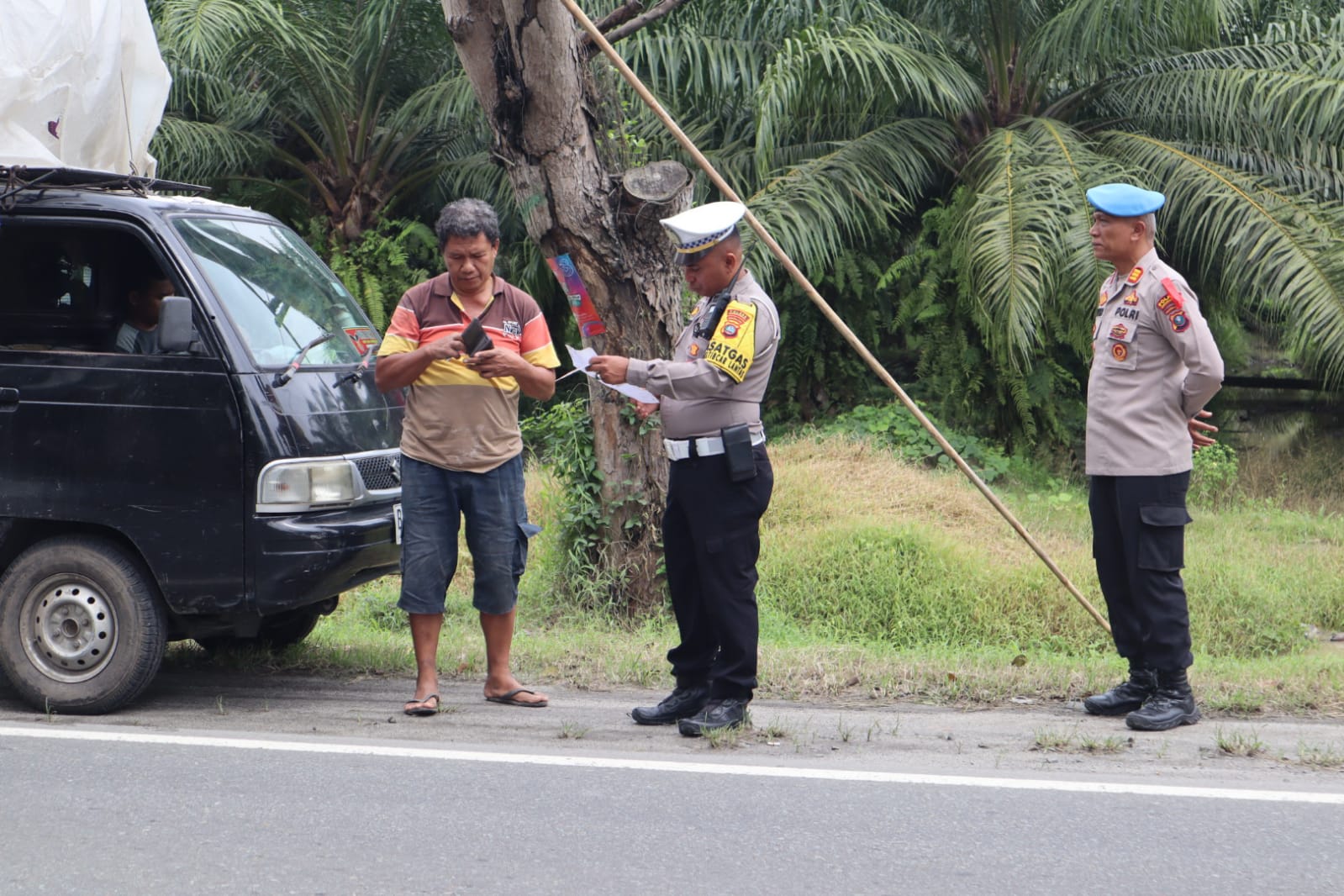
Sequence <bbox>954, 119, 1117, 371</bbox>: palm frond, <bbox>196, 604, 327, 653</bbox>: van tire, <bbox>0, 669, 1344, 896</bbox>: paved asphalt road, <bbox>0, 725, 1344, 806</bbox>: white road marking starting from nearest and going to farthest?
<bbox>0, 669, 1344, 896</bbox>: paved asphalt road < <bbox>0, 725, 1344, 806</bbox>: white road marking < <bbox>196, 604, 327, 653</bbox>: van tire < <bbox>954, 119, 1117, 371</bbox>: palm frond

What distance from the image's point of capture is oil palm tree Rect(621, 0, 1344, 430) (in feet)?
31.6

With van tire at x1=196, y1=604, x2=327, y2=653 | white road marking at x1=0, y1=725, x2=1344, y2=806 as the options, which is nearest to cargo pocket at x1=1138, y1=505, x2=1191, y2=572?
white road marking at x1=0, y1=725, x2=1344, y2=806

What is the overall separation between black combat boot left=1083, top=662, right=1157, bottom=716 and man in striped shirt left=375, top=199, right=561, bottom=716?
241cm

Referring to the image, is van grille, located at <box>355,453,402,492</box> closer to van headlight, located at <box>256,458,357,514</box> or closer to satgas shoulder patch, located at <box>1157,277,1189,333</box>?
van headlight, located at <box>256,458,357,514</box>

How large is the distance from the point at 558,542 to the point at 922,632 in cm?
207

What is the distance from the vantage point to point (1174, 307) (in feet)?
16.7

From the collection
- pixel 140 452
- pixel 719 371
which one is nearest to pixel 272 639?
pixel 140 452

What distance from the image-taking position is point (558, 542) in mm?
7578

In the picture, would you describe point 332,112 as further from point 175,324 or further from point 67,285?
point 175,324

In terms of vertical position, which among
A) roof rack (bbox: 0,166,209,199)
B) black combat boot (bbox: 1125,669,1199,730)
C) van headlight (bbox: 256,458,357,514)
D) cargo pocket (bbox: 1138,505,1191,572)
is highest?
roof rack (bbox: 0,166,209,199)

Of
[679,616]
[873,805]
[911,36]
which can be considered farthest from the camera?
[911,36]

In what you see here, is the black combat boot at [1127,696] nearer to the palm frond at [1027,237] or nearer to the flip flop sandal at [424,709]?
the flip flop sandal at [424,709]

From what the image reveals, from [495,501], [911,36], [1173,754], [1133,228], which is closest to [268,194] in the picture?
[911,36]

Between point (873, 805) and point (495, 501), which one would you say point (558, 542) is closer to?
point (495, 501)
